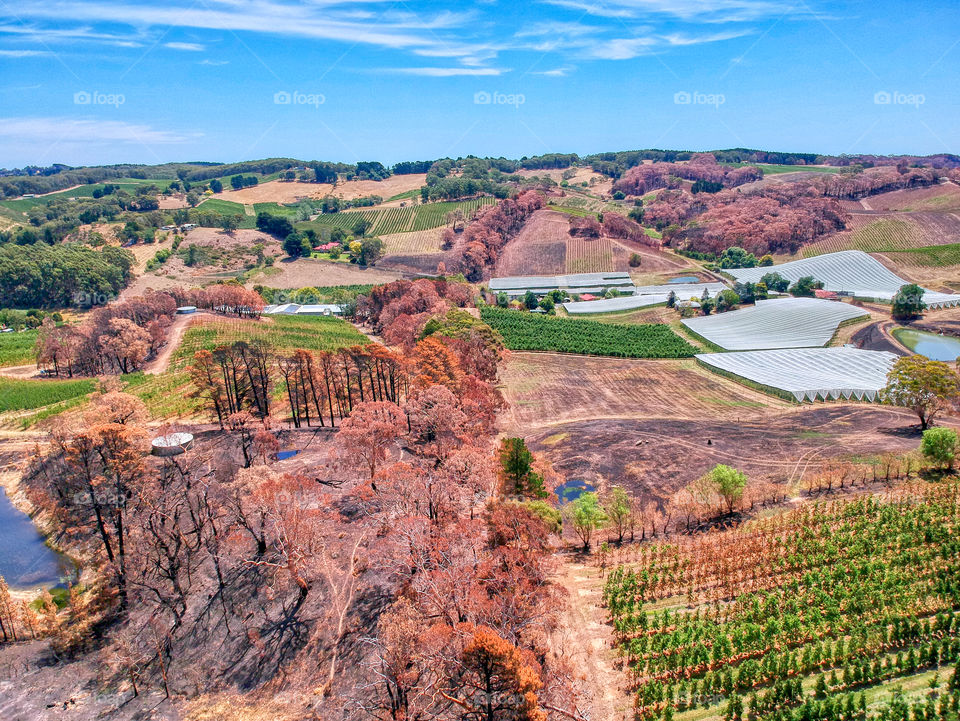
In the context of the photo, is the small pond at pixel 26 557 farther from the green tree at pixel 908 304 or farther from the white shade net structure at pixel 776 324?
the green tree at pixel 908 304

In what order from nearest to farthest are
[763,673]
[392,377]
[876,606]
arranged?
1. [763,673]
2. [876,606]
3. [392,377]

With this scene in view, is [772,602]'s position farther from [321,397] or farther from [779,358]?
[779,358]

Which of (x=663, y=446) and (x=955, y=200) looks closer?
(x=663, y=446)

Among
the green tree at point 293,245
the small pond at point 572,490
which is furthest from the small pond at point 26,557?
the green tree at point 293,245

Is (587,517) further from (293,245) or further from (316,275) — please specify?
(293,245)

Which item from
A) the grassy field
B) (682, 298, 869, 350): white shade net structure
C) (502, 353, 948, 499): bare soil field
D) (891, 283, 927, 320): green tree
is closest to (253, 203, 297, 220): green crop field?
the grassy field

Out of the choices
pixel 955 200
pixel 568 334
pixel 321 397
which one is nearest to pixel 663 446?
pixel 321 397

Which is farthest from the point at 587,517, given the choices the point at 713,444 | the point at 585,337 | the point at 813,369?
the point at 585,337
